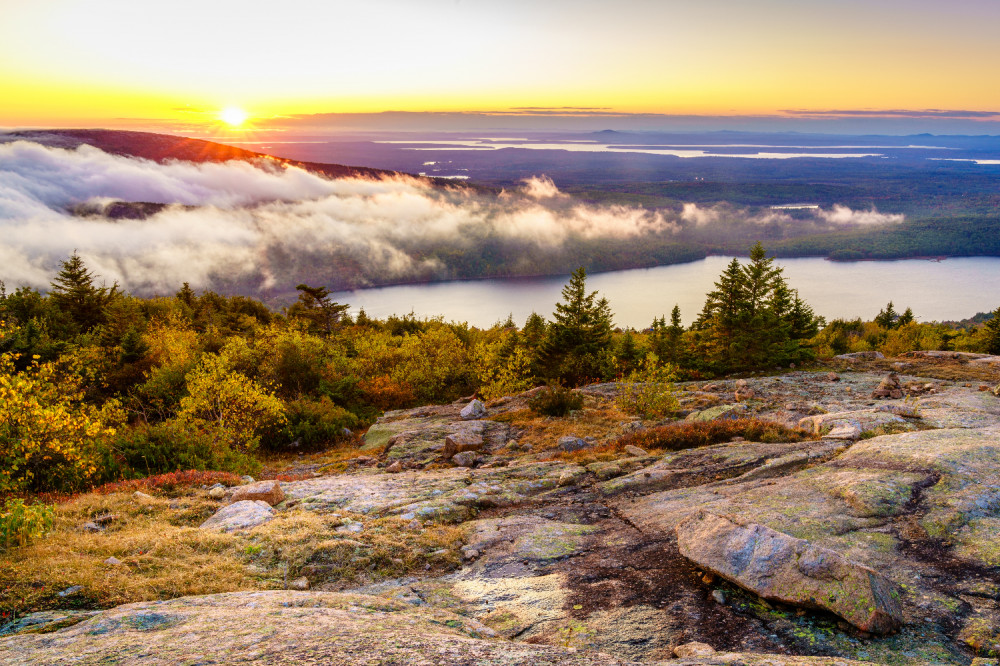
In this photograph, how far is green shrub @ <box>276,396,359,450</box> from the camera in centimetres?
2852

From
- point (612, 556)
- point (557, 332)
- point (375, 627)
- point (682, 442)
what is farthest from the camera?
point (557, 332)

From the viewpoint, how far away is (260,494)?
13.6 m

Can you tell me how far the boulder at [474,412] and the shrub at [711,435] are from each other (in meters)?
10.2

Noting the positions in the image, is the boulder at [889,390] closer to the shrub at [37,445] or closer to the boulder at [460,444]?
the boulder at [460,444]

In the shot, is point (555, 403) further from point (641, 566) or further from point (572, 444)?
point (641, 566)

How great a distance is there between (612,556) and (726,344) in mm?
30703

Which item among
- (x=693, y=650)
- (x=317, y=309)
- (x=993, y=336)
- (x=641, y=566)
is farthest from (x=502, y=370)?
(x=317, y=309)

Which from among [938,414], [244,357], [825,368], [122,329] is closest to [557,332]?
[825,368]

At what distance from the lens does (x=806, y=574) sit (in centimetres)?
704

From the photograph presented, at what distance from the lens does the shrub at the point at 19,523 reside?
9.16 meters

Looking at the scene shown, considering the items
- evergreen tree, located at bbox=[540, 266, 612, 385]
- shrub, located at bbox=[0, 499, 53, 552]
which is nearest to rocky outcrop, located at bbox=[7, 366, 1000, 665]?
shrub, located at bbox=[0, 499, 53, 552]

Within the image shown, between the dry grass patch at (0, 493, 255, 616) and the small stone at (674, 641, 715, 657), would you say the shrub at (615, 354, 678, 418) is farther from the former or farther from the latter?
the dry grass patch at (0, 493, 255, 616)

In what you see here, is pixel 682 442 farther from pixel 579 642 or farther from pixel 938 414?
pixel 579 642

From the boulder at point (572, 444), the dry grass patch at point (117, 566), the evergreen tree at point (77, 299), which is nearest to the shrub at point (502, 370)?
the boulder at point (572, 444)
